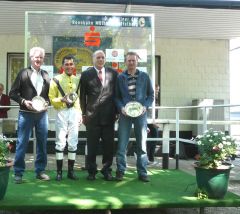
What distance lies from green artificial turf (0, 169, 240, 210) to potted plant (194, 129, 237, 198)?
0.13 metres

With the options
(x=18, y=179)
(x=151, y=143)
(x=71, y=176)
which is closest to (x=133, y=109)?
(x=71, y=176)

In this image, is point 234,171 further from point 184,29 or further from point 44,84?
point 44,84

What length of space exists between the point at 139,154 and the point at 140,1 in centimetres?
295

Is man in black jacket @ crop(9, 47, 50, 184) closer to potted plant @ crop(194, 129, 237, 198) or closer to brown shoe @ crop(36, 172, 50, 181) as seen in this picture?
brown shoe @ crop(36, 172, 50, 181)

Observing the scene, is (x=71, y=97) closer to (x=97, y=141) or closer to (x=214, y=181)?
(x=97, y=141)

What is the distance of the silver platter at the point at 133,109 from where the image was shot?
5.29m

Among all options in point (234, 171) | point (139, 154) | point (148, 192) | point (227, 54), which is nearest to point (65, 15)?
point (139, 154)

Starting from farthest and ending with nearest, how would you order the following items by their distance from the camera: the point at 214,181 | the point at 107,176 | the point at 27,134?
the point at 107,176 < the point at 27,134 < the point at 214,181

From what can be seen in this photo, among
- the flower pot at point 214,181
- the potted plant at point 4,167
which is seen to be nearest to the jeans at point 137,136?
the flower pot at point 214,181

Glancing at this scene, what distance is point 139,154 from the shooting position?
5.50m

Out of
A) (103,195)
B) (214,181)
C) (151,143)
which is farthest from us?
(151,143)

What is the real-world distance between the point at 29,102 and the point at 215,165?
2.36 metres

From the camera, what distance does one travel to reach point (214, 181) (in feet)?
14.7

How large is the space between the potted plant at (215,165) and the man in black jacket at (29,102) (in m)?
2.07
